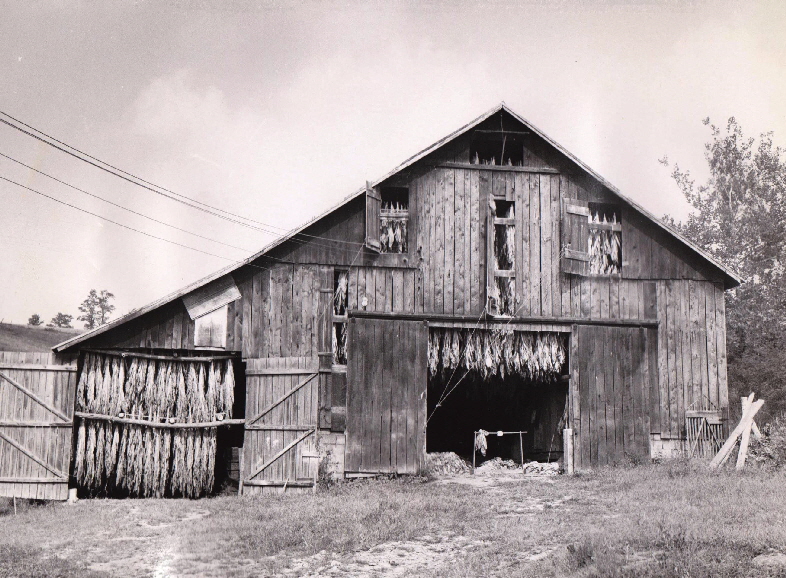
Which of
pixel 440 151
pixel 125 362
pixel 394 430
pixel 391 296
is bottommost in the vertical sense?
pixel 394 430

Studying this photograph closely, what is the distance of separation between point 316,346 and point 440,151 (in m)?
5.29

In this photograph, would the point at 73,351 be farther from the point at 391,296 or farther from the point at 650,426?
the point at 650,426

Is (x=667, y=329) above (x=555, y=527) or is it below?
above

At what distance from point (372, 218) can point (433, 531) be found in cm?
757

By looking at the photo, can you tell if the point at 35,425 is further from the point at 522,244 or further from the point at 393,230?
the point at 522,244

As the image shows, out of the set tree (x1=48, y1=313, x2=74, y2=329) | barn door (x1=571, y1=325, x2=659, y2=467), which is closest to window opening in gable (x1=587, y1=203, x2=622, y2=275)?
barn door (x1=571, y1=325, x2=659, y2=467)

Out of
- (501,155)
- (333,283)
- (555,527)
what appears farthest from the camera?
(501,155)

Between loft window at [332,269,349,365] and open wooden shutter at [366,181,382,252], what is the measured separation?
0.87 metres

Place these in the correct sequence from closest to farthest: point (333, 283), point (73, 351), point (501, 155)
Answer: point (73, 351) → point (333, 283) → point (501, 155)

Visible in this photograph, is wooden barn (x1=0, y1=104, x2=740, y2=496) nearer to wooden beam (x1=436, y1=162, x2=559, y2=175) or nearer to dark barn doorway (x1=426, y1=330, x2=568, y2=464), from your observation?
wooden beam (x1=436, y1=162, x2=559, y2=175)

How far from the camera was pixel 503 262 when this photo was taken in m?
17.6

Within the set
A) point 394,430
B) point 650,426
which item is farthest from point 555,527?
point 650,426

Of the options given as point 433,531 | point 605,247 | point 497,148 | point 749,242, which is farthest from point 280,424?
point 749,242

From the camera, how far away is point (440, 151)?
17.5 metres
